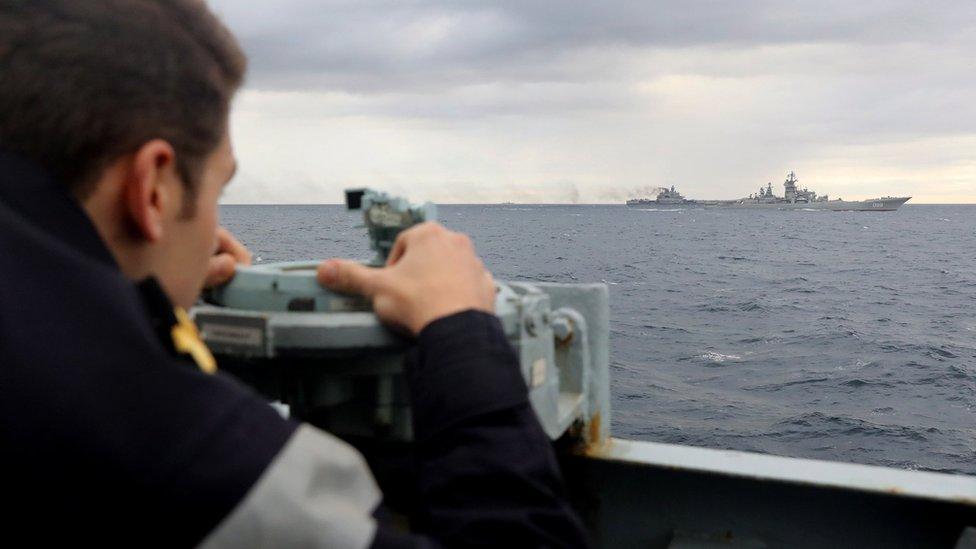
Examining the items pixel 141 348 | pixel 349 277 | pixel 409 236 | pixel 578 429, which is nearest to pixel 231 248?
pixel 349 277

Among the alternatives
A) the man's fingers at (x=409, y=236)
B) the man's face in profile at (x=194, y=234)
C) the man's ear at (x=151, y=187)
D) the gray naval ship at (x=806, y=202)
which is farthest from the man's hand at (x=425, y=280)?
the gray naval ship at (x=806, y=202)

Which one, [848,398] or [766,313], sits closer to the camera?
[848,398]

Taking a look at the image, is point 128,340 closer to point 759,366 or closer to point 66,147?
point 66,147

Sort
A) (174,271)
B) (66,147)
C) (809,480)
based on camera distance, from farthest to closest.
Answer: (809,480)
(174,271)
(66,147)

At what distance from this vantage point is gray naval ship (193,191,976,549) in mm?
1710

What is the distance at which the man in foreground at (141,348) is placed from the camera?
78 centimetres

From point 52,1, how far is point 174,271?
0.34 meters

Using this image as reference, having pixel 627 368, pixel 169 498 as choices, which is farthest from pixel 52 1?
pixel 627 368

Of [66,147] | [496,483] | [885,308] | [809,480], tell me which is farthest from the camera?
[885,308]

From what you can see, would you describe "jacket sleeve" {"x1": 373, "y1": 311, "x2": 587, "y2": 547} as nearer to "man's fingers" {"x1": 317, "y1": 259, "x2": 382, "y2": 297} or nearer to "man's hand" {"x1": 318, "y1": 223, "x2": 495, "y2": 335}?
"man's hand" {"x1": 318, "y1": 223, "x2": 495, "y2": 335}

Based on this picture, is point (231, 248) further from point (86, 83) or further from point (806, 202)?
point (806, 202)

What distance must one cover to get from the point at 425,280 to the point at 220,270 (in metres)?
0.55

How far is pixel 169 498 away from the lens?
0.80 meters

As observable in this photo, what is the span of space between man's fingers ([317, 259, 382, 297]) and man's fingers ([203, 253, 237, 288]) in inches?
8.8
